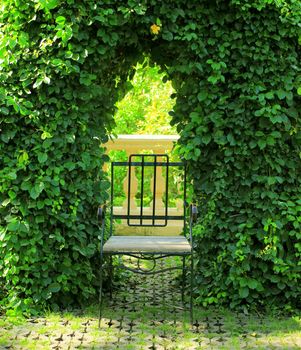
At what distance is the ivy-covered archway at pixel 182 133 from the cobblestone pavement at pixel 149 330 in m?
0.26

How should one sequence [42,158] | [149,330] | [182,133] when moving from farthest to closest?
[182,133]
[42,158]
[149,330]

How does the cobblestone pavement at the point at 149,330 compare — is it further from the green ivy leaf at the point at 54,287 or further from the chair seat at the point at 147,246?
the chair seat at the point at 147,246

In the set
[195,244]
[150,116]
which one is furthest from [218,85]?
[150,116]

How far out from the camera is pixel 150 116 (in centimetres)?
1077

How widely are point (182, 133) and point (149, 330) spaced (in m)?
1.57

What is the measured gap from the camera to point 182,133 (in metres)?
5.29

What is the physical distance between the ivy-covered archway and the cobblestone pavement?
0.26m

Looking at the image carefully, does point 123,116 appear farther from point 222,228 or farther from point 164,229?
point 222,228

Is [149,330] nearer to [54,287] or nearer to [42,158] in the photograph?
[54,287]

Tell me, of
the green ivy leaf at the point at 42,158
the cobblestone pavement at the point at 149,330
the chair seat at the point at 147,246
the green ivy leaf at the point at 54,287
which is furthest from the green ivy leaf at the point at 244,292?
the green ivy leaf at the point at 42,158

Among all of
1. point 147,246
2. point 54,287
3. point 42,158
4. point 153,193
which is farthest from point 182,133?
point 54,287

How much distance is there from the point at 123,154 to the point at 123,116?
276 centimetres

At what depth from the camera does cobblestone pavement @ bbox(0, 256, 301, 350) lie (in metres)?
4.43

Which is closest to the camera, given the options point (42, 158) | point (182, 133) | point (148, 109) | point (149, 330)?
point (149, 330)
